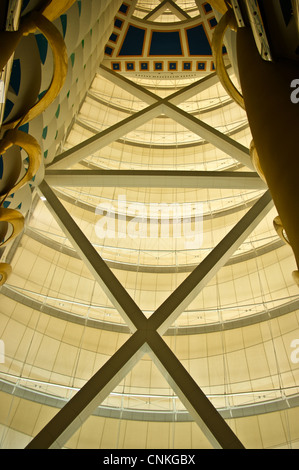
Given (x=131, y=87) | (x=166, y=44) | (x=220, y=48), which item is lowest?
(x=220, y=48)

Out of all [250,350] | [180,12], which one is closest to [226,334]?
[250,350]

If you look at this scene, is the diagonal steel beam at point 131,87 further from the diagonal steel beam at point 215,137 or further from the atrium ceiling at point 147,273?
the diagonal steel beam at point 215,137

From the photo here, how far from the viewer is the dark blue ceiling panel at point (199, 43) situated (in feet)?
Result: 56.7

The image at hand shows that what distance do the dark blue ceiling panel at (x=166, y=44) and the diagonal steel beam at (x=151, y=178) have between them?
828cm

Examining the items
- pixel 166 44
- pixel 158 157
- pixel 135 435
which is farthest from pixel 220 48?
pixel 158 157

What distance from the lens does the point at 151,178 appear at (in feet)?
39.2

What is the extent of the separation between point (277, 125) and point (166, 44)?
51.0 ft

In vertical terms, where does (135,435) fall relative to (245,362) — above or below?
below

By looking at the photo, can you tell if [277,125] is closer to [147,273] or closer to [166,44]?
[166,44]

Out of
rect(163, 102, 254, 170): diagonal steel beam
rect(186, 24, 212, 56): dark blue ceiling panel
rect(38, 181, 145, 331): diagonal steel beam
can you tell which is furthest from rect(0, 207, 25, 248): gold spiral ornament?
rect(186, 24, 212, 56): dark blue ceiling panel

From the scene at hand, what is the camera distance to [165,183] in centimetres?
1218

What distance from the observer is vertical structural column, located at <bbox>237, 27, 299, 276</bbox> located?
138 inches

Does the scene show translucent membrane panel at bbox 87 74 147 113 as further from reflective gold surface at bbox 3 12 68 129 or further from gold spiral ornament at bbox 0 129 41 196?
reflective gold surface at bbox 3 12 68 129
